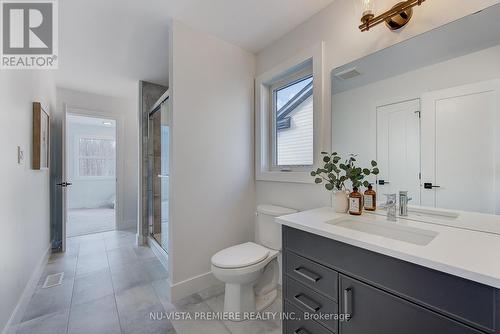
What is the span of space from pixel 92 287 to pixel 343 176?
2400 millimetres

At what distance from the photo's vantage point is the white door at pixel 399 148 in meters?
1.25

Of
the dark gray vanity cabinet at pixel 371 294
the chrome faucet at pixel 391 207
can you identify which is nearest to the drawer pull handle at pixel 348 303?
the dark gray vanity cabinet at pixel 371 294

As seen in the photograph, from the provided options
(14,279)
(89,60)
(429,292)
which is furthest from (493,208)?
(89,60)

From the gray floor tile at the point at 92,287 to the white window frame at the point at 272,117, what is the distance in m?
1.75

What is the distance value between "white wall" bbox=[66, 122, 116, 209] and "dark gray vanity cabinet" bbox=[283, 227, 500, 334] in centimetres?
687

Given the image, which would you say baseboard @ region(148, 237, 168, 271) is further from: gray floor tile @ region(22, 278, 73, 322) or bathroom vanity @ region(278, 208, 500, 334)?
bathroom vanity @ region(278, 208, 500, 334)

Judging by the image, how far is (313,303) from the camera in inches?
44.5

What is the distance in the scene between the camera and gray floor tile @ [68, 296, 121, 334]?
151 cm

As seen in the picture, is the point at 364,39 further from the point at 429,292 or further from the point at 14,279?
the point at 14,279

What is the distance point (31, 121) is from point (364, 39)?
2.92 m

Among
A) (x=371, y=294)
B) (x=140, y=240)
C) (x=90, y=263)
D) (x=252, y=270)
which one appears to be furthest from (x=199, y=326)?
(x=140, y=240)

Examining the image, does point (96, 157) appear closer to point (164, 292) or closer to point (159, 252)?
point (159, 252)

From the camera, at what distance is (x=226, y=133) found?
2.19m

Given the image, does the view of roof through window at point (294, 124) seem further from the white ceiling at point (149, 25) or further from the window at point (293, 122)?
the white ceiling at point (149, 25)
